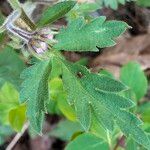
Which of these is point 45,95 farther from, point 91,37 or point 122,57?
point 122,57

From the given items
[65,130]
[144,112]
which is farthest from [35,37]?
[65,130]

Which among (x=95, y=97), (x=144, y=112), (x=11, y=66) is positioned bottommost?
(x=144, y=112)

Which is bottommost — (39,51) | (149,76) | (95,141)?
(149,76)

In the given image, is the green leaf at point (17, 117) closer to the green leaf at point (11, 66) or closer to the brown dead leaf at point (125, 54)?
the green leaf at point (11, 66)

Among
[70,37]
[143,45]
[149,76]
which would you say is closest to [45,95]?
[70,37]

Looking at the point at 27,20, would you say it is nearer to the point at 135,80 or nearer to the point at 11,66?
the point at 11,66

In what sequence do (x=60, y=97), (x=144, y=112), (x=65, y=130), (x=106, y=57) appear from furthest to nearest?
(x=106, y=57), (x=65, y=130), (x=60, y=97), (x=144, y=112)

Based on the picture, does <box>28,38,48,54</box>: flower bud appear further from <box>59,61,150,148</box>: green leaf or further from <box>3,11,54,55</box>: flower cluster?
<box>59,61,150,148</box>: green leaf
